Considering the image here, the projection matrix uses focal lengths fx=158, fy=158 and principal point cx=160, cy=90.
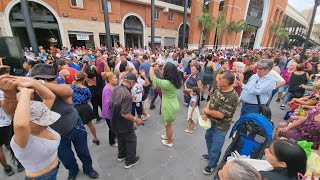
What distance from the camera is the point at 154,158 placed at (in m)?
3.11

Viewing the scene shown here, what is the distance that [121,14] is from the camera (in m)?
17.5

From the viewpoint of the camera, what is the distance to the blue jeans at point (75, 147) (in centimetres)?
228

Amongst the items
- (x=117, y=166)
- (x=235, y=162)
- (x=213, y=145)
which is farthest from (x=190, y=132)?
(x=235, y=162)

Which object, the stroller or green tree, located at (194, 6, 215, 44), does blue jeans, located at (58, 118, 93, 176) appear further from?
green tree, located at (194, 6, 215, 44)

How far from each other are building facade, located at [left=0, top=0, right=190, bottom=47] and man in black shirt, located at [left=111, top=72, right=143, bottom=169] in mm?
14644

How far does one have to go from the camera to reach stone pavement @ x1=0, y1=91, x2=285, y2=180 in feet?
8.92

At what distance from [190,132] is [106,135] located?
6.78 feet

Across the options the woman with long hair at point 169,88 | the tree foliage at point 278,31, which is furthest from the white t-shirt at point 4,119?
the tree foliage at point 278,31

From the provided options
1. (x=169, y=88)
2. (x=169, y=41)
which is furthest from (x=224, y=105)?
(x=169, y=41)

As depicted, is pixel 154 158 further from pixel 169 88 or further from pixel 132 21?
pixel 132 21

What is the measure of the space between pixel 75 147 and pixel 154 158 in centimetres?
145

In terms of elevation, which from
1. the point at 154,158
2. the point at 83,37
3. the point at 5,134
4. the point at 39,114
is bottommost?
the point at 154,158

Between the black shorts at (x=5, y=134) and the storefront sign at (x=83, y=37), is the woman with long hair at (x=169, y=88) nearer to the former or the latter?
the black shorts at (x=5, y=134)

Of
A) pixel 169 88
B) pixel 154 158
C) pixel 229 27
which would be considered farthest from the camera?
pixel 229 27
